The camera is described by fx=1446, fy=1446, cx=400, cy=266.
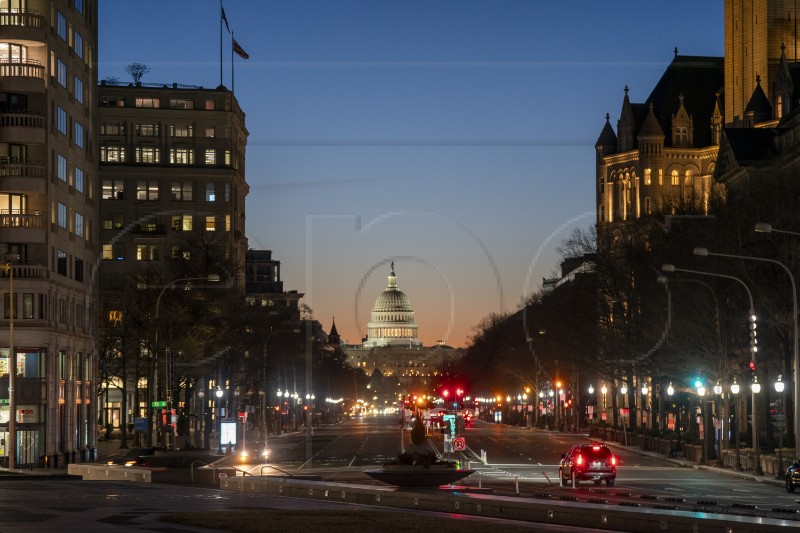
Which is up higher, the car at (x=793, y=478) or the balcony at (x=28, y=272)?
the balcony at (x=28, y=272)

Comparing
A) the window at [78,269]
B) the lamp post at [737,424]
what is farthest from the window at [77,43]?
the lamp post at [737,424]

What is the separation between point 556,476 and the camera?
6869 centimetres

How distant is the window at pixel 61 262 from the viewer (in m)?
84.6

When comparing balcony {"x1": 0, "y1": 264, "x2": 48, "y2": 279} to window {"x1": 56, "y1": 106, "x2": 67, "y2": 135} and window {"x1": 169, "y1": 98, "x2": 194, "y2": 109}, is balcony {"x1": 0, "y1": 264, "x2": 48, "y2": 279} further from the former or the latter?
window {"x1": 169, "y1": 98, "x2": 194, "y2": 109}

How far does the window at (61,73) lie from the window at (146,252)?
64949mm

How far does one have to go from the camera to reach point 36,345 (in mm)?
80312

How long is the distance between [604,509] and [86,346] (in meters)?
62.9

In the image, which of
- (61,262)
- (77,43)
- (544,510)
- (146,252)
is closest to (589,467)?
(544,510)

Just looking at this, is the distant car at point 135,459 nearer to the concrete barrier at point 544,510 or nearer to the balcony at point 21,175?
the balcony at point 21,175

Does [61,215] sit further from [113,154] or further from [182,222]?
[113,154]

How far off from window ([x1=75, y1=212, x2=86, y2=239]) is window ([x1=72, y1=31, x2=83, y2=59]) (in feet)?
32.9

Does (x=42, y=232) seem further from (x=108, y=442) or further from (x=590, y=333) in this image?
(x=590, y=333)

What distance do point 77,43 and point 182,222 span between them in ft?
212

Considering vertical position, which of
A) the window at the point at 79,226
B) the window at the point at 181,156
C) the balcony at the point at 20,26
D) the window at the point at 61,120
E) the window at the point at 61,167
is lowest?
the window at the point at 79,226
